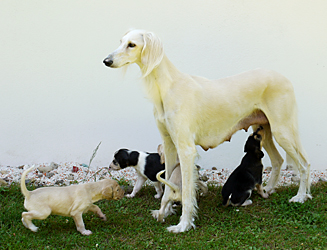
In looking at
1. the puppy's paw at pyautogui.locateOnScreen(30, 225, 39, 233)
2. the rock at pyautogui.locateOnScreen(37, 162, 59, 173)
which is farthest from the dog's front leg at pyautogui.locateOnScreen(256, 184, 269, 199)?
the rock at pyautogui.locateOnScreen(37, 162, 59, 173)

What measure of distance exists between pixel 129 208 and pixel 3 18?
12.1 ft

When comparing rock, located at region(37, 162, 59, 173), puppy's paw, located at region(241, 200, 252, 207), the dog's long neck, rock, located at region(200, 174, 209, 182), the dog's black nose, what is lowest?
rock, located at region(200, 174, 209, 182)

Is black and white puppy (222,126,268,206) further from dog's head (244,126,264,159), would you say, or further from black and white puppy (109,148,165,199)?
black and white puppy (109,148,165,199)

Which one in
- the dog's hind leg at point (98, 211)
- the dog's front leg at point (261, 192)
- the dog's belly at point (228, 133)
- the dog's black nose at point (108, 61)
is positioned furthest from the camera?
the dog's front leg at point (261, 192)

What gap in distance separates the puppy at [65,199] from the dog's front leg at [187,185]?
0.66 meters

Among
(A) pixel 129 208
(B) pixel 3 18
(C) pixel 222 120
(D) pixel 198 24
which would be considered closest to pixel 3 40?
(B) pixel 3 18

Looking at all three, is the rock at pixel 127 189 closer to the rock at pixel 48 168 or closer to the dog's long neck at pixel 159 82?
the rock at pixel 48 168

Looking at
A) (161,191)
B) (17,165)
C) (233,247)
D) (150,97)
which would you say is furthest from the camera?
(17,165)

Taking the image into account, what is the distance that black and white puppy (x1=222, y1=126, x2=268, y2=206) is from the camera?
14.0ft

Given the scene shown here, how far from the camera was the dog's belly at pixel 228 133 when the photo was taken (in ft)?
13.6

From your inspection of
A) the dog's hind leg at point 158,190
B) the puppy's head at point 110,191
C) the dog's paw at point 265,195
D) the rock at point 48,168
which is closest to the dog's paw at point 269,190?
the dog's paw at point 265,195

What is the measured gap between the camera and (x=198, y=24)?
5.78 metres

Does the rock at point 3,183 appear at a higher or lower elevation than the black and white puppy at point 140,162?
lower

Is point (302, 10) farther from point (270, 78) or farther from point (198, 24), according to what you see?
point (270, 78)
